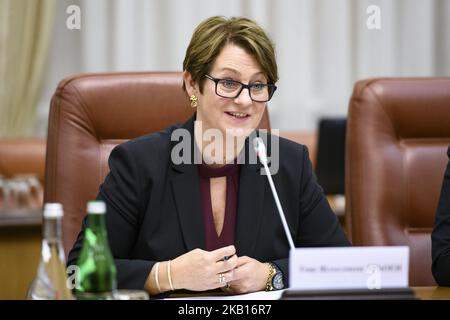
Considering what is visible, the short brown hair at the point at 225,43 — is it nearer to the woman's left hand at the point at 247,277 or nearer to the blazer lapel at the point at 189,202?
the blazer lapel at the point at 189,202

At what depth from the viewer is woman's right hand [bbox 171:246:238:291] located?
4.96ft

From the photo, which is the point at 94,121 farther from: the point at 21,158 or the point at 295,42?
the point at 295,42

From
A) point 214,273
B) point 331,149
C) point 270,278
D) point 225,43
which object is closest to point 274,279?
point 270,278

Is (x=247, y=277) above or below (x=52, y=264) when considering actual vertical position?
below

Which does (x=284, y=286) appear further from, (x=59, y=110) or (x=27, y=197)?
(x=27, y=197)

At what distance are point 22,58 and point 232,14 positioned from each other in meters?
1.15

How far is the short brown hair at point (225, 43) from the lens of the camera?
5.81 ft

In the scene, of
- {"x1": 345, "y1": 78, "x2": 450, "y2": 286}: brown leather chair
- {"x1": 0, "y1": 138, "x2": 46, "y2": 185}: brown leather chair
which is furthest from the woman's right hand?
{"x1": 0, "y1": 138, "x2": 46, "y2": 185}: brown leather chair

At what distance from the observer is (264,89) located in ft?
5.80

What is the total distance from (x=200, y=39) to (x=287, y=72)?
8.13 ft

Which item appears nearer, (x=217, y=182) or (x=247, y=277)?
(x=247, y=277)

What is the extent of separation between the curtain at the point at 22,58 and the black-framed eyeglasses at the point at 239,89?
2.54 meters

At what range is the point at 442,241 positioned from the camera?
1.77 meters

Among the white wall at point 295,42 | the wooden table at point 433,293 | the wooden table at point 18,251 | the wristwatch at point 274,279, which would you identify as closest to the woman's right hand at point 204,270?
the wristwatch at point 274,279
